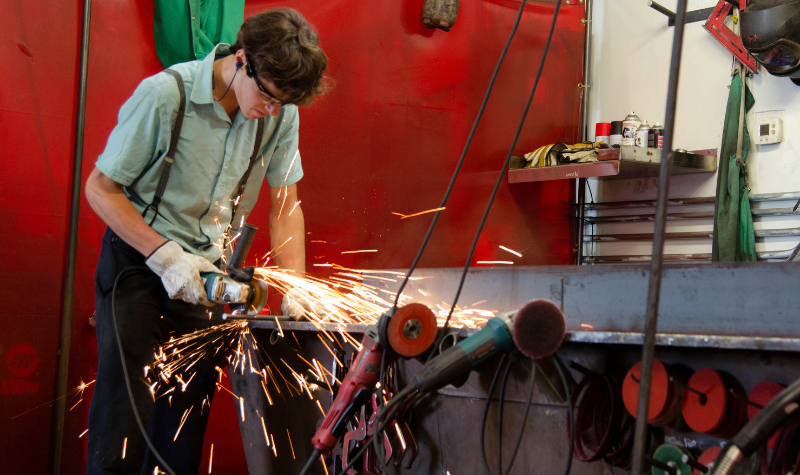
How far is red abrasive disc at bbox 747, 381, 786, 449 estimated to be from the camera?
0.92 meters

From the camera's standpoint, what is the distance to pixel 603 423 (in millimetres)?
1113

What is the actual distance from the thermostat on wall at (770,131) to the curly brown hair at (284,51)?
292 centimetres

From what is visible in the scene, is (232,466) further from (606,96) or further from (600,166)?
(606,96)

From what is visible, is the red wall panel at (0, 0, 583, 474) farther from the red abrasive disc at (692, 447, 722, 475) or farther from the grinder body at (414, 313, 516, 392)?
the red abrasive disc at (692, 447, 722, 475)

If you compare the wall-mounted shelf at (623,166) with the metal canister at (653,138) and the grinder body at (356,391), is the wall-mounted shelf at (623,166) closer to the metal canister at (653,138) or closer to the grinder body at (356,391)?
the metal canister at (653,138)

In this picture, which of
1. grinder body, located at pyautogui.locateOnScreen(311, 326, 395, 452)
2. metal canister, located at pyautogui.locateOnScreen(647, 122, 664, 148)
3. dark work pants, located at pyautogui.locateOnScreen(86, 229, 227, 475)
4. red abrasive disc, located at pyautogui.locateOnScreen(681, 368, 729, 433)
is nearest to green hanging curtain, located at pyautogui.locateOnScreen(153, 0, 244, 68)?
dark work pants, located at pyautogui.locateOnScreen(86, 229, 227, 475)

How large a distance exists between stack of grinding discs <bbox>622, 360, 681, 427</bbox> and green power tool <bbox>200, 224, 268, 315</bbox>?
106 cm

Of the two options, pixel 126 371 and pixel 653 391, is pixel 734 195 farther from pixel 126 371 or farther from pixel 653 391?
pixel 126 371

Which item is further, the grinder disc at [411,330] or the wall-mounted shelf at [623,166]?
the wall-mounted shelf at [623,166]

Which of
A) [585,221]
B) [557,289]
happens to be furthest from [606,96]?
[557,289]

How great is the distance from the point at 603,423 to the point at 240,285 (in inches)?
41.2

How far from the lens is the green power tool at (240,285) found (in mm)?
1707

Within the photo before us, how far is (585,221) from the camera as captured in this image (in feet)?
14.2

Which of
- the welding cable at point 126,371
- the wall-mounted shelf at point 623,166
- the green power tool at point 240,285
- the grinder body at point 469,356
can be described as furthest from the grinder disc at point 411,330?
the wall-mounted shelf at point 623,166
